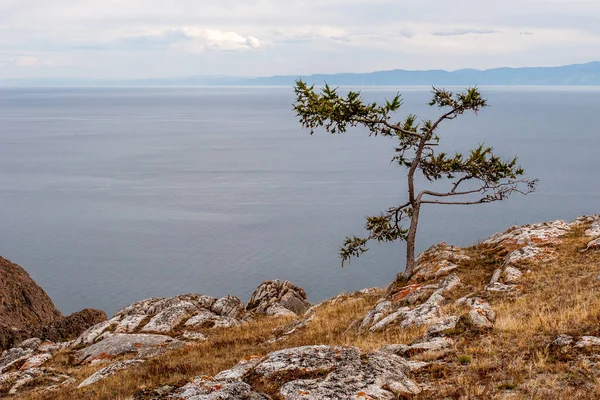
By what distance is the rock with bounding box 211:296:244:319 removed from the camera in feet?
105

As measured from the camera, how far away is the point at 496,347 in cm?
1328

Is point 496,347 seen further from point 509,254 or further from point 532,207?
point 532,207

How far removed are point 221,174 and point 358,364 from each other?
142m

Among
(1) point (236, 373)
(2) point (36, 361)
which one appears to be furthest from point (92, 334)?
(1) point (236, 373)

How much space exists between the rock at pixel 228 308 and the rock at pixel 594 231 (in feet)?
63.1

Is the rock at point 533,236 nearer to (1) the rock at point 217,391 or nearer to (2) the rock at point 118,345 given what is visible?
(2) the rock at point 118,345

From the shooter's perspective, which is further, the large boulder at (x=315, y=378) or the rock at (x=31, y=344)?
the rock at (x=31, y=344)

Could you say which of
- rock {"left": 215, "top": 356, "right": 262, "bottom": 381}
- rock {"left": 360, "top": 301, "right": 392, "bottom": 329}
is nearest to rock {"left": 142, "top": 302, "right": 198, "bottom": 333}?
rock {"left": 360, "top": 301, "right": 392, "bottom": 329}

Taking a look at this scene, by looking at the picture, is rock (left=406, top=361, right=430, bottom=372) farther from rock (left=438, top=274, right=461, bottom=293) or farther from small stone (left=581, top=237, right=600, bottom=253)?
small stone (left=581, top=237, right=600, bottom=253)

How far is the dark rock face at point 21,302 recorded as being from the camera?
37344 mm

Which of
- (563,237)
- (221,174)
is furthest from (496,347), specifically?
(221,174)

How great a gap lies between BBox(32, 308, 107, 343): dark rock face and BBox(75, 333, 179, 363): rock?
22.0ft

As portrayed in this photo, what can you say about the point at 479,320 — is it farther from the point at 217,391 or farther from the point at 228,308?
the point at 228,308

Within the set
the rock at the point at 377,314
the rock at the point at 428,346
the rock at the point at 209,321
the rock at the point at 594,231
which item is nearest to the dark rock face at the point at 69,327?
the rock at the point at 209,321
